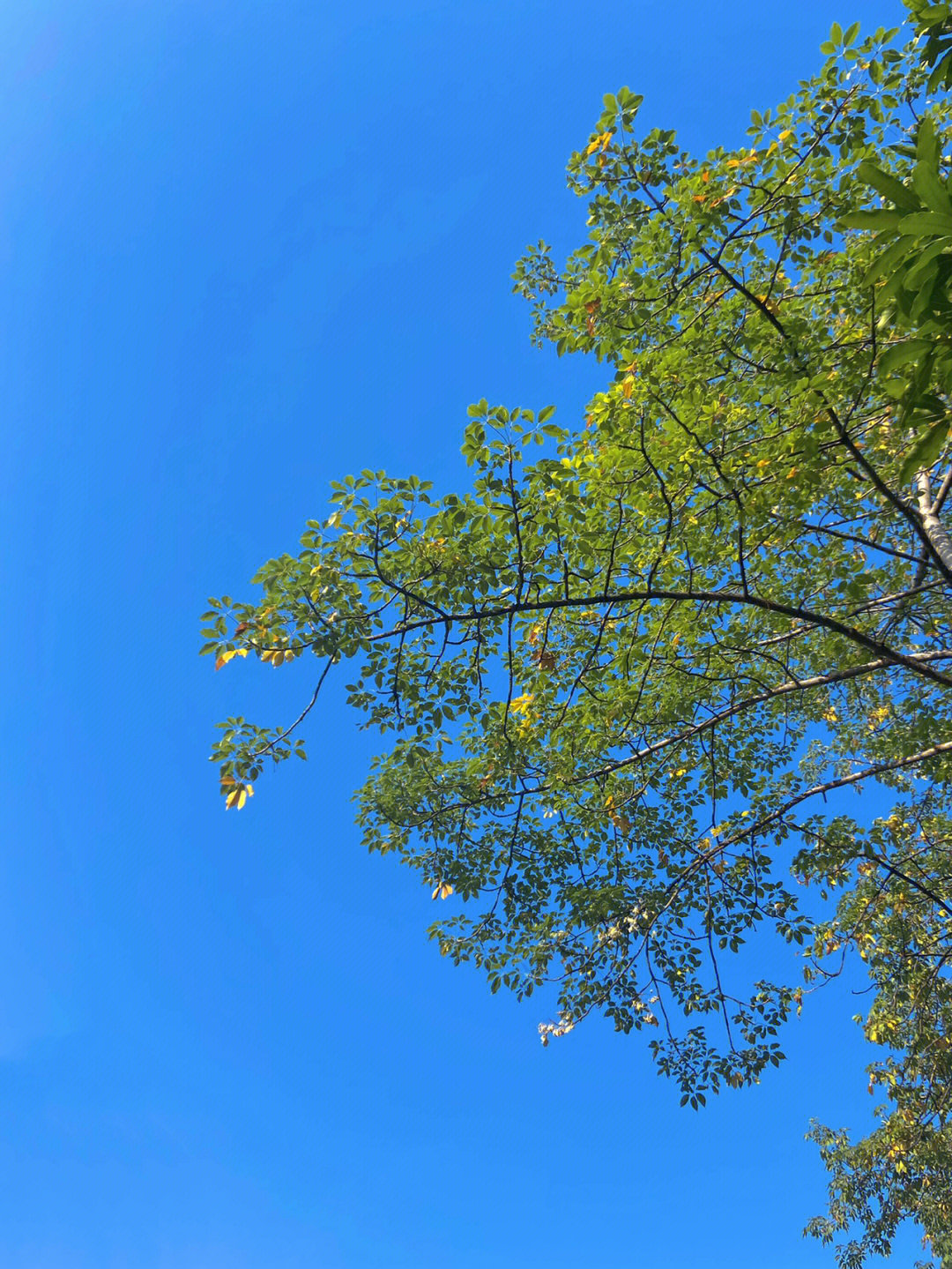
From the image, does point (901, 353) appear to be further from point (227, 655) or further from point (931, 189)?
point (227, 655)

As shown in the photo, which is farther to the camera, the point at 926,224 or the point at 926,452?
the point at 926,452

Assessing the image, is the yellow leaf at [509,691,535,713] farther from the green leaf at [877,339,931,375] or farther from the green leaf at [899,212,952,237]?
the green leaf at [899,212,952,237]

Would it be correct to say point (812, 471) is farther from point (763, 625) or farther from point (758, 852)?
point (758, 852)

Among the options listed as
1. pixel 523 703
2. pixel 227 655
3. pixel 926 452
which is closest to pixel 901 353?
pixel 926 452

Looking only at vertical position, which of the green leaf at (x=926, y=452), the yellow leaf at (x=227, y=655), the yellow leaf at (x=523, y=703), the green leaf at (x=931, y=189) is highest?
the yellow leaf at (x=523, y=703)

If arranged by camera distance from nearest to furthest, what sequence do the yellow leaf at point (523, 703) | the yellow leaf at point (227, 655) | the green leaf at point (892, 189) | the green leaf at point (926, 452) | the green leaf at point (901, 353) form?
the green leaf at point (892, 189) → the green leaf at point (901, 353) → the green leaf at point (926, 452) → the yellow leaf at point (227, 655) → the yellow leaf at point (523, 703)

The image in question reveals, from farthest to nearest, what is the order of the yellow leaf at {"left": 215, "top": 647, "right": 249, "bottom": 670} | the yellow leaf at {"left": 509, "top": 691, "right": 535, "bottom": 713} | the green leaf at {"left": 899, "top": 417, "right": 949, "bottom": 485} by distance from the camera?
the yellow leaf at {"left": 509, "top": 691, "right": 535, "bottom": 713} → the yellow leaf at {"left": 215, "top": 647, "right": 249, "bottom": 670} → the green leaf at {"left": 899, "top": 417, "right": 949, "bottom": 485}

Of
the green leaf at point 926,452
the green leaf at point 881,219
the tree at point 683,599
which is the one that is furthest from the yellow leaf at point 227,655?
the green leaf at point 881,219

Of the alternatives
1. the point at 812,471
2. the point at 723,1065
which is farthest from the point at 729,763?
the point at 812,471

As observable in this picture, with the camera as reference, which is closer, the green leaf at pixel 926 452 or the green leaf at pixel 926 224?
the green leaf at pixel 926 224

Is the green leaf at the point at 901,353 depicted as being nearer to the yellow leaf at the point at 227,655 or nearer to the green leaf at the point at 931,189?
the green leaf at the point at 931,189

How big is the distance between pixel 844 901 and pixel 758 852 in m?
2.93

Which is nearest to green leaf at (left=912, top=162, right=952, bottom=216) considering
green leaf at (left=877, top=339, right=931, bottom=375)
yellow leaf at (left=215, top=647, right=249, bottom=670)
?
green leaf at (left=877, top=339, right=931, bottom=375)

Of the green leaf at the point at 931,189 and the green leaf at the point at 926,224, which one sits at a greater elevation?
the green leaf at the point at 931,189
